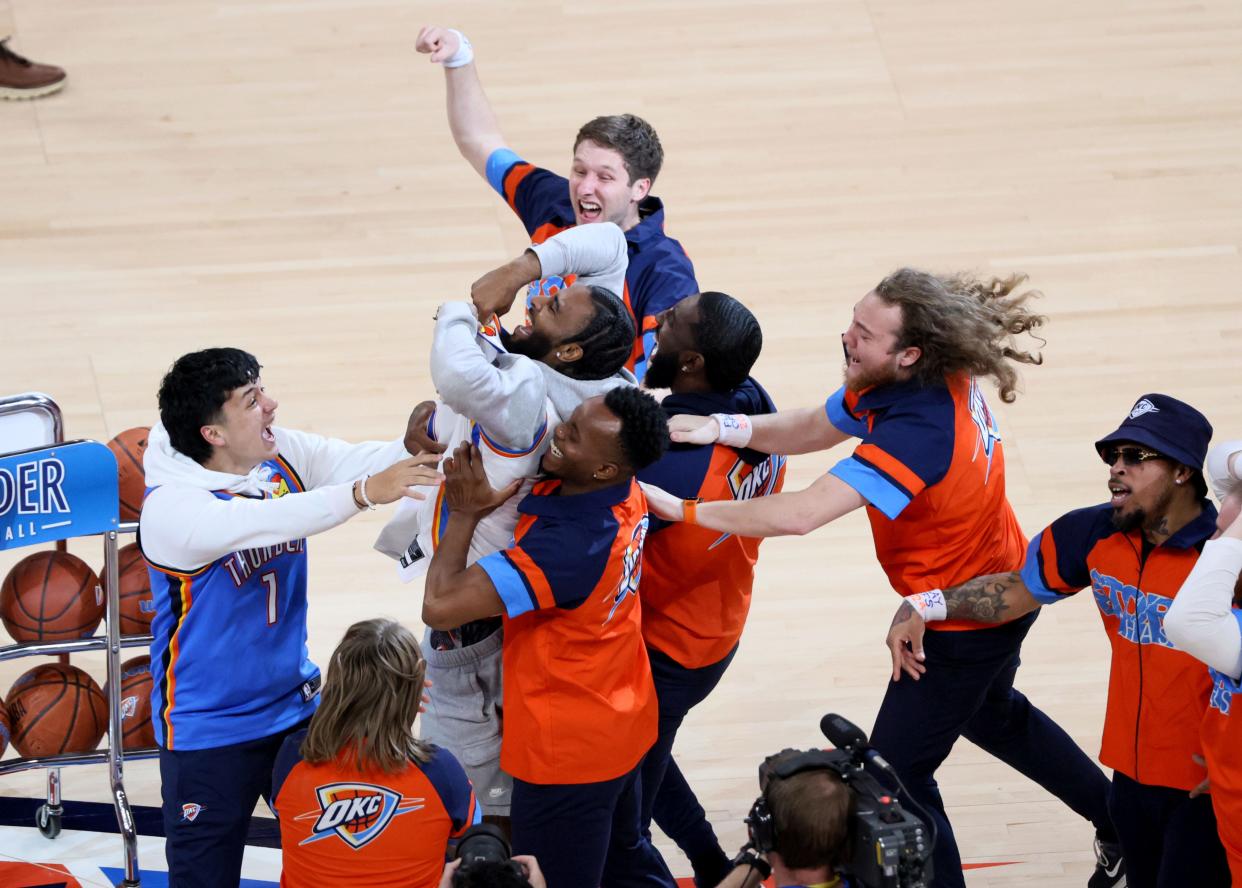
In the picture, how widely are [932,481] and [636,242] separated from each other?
51.5 inches

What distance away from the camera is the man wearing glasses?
3629 mm

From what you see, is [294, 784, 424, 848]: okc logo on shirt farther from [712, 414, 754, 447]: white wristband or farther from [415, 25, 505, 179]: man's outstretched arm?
[415, 25, 505, 179]: man's outstretched arm

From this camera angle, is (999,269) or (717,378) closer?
(717,378)

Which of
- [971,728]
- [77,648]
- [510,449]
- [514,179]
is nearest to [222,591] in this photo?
[77,648]

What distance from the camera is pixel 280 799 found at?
11.3 ft

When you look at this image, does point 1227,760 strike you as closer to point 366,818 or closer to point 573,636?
point 573,636

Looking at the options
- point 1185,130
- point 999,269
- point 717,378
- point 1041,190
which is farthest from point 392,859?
point 1185,130

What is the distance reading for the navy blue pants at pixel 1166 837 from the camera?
376cm

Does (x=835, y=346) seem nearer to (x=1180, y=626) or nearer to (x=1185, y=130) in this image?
(x=1185, y=130)

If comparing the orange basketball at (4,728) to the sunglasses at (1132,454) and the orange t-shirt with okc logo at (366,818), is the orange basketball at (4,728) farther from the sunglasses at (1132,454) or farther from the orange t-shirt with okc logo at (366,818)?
the sunglasses at (1132,454)

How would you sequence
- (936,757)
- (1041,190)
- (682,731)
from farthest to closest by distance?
(1041,190)
(682,731)
(936,757)

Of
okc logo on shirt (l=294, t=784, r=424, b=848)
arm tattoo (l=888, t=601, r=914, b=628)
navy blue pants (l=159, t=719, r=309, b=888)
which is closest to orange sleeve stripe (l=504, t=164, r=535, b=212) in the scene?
arm tattoo (l=888, t=601, r=914, b=628)

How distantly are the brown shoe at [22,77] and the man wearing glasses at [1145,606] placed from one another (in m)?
5.87

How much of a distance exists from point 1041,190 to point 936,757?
4.30 meters
